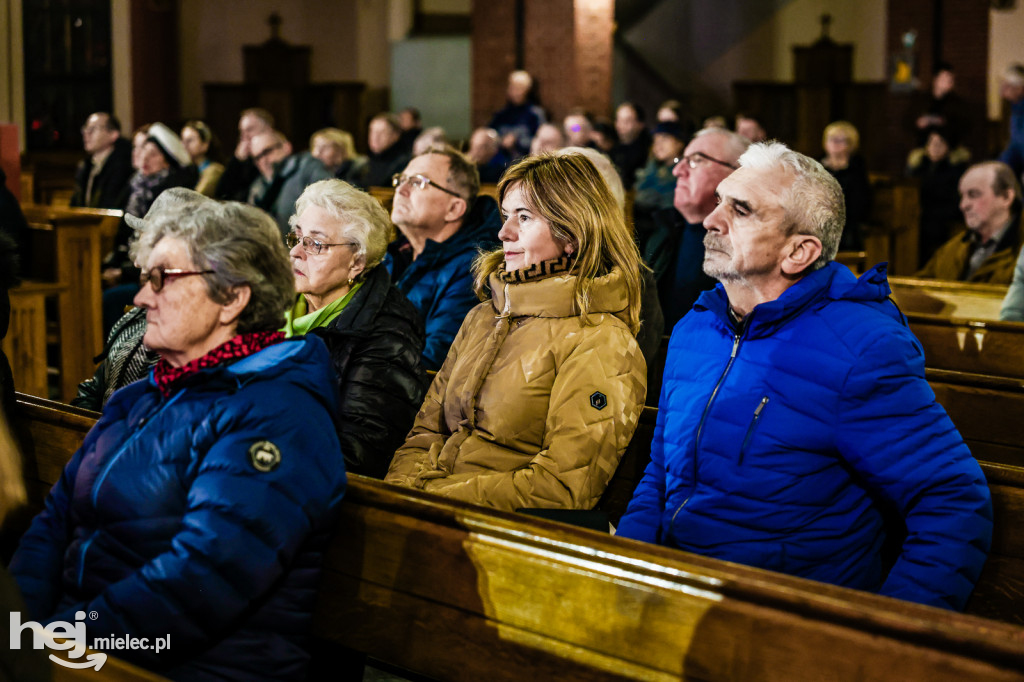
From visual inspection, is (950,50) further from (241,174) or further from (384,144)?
(241,174)

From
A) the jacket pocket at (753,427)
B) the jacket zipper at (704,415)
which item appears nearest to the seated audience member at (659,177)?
the jacket zipper at (704,415)

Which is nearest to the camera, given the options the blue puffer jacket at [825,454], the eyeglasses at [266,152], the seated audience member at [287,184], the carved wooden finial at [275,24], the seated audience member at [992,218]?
the blue puffer jacket at [825,454]

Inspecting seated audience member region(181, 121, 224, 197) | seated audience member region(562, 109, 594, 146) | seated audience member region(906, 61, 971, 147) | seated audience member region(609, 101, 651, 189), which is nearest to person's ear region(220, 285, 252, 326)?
seated audience member region(181, 121, 224, 197)

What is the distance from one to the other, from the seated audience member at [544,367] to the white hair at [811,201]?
0.48 meters

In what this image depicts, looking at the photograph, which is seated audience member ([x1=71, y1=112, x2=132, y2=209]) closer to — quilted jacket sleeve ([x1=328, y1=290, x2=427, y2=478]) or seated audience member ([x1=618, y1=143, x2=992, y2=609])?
quilted jacket sleeve ([x1=328, y1=290, x2=427, y2=478])

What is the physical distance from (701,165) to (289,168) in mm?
3515

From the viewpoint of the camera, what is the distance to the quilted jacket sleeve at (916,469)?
1963mm

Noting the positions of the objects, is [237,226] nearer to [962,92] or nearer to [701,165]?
[701,165]

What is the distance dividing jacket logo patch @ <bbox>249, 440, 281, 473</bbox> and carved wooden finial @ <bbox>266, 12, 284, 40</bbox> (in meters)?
14.7

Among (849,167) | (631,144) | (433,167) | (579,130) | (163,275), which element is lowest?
(163,275)

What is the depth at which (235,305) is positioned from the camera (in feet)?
6.40

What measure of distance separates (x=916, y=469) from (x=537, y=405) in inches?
33.2

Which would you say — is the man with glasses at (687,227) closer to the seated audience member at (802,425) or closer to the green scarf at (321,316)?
the green scarf at (321,316)

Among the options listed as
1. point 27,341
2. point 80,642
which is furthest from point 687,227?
point 27,341
